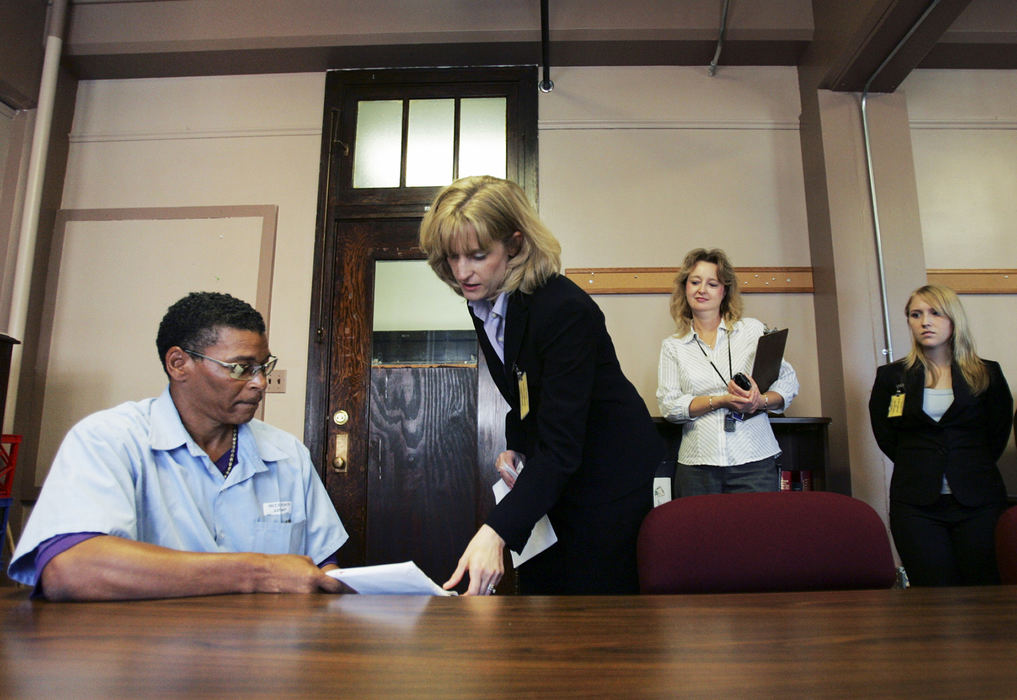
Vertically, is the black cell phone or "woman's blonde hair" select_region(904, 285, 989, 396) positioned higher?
"woman's blonde hair" select_region(904, 285, 989, 396)

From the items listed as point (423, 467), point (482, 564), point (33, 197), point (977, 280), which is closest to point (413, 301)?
point (423, 467)

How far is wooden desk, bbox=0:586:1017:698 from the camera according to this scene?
17.9 inches

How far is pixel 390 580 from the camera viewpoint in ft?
3.03

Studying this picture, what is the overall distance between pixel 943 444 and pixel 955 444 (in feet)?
0.13

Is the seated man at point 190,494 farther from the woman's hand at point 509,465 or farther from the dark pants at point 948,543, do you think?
the dark pants at point 948,543

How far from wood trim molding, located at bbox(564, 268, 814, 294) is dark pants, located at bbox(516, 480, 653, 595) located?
2364 mm

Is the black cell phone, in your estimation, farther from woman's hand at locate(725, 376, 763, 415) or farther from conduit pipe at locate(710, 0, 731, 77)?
conduit pipe at locate(710, 0, 731, 77)

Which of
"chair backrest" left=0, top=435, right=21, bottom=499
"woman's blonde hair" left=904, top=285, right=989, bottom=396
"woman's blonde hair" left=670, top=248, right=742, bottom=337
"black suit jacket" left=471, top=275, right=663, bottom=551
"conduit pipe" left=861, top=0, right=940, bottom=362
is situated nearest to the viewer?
"black suit jacket" left=471, top=275, right=663, bottom=551

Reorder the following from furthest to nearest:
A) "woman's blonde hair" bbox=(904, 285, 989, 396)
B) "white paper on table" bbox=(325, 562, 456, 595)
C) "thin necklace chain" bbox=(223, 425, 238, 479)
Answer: "woman's blonde hair" bbox=(904, 285, 989, 396), "thin necklace chain" bbox=(223, 425, 238, 479), "white paper on table" bbox=(325, 562, 456, 595)

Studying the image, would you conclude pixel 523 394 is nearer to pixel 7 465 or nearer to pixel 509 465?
pixel 509 465

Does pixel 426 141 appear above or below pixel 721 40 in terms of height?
below

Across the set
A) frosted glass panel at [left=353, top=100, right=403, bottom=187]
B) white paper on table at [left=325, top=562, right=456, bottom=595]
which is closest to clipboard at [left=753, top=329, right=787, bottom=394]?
white paper on table at [left=325, top=562, right=456, bottom=595]

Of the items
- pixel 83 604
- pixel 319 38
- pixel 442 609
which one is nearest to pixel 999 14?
pixel 319 38

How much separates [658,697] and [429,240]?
1.16m
